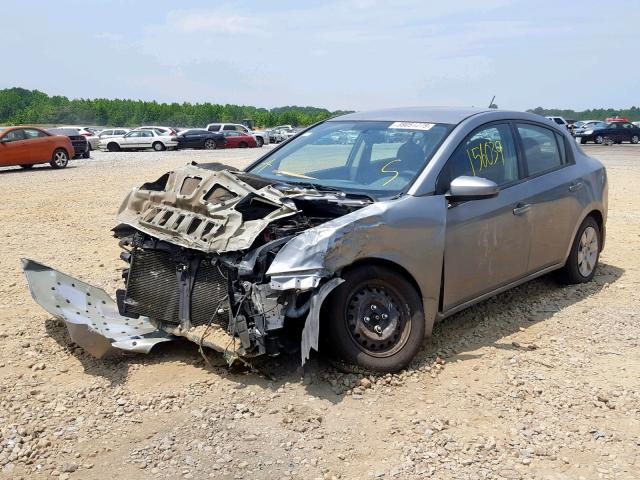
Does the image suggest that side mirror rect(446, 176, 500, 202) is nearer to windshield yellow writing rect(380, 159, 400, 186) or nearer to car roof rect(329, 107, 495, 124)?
windshield yellow writing rect(380, 159, 400, 186)

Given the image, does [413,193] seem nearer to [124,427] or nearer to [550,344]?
[550,344]

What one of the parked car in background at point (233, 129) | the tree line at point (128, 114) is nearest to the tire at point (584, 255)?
the parked car in background at point (233, 129)

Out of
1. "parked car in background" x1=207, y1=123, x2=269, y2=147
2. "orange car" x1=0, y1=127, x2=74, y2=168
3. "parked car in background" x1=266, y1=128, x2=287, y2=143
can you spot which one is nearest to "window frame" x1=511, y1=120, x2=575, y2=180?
"orange car" x1=0, y1=127, x2=74, y2=168

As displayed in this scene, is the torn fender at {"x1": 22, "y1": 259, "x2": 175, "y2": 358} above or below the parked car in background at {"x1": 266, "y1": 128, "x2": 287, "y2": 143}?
above

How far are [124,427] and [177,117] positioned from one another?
95.8m

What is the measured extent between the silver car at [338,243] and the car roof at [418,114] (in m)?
0.02

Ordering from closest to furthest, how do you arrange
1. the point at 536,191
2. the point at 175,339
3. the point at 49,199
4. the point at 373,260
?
the point at 373,260 → the point at 175,339 → the point at 536,191 → the point at 49,199

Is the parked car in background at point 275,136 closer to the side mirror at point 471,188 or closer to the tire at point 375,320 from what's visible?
the side mirror at point 471,188

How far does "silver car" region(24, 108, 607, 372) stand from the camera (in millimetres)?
4008

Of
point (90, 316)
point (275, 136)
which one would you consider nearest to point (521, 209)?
point (90, 316)

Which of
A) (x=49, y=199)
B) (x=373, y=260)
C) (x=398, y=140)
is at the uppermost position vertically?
(x=398, y=140)

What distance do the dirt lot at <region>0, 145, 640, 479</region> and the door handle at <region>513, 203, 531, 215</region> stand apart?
0.92m

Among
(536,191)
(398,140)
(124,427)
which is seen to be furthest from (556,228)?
(124,427)

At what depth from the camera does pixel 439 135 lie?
194 inches
